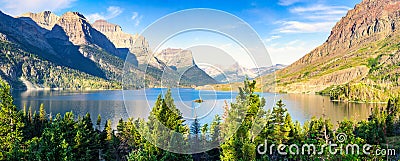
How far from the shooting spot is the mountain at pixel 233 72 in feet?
29.5

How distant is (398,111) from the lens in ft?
280

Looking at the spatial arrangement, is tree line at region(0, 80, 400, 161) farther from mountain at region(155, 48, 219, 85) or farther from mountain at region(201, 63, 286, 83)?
mountain at region(201, 63, 286, 83)

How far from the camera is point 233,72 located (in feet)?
32.6

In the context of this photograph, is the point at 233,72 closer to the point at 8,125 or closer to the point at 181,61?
the point at 181,61

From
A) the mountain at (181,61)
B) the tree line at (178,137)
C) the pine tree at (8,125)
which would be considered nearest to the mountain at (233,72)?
the mountain at (181,61)

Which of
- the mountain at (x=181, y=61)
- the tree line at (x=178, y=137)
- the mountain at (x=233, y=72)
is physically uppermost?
the mountain at (x=181, y=61)

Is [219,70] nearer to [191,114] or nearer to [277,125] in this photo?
[191,114]

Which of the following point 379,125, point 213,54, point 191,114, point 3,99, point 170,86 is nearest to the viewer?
point 213,54

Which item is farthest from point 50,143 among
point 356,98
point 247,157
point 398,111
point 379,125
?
point 356,98

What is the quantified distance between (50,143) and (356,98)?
191 metres

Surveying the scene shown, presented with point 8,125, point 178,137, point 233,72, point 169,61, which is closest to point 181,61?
point 169,61

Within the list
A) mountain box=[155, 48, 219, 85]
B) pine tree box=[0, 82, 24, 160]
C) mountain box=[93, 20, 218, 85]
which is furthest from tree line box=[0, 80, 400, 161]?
mountain box=[155, 48, 219, 85]

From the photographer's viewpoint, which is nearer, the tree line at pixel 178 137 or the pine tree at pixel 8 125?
the tree line at pixel 178 137

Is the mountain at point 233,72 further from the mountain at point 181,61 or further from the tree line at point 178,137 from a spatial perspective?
the tree line at point 178,137
